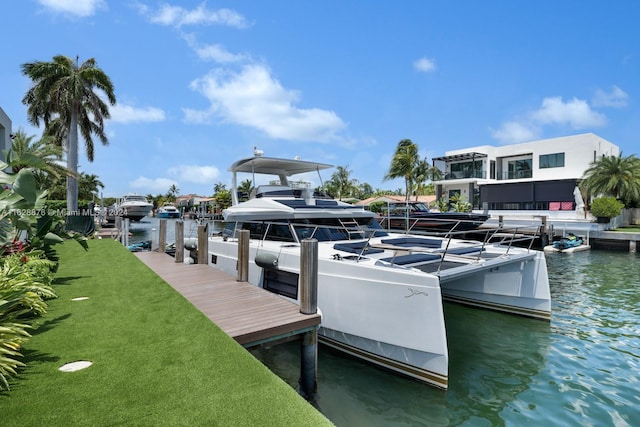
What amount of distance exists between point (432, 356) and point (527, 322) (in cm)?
397

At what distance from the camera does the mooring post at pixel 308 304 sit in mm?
5098

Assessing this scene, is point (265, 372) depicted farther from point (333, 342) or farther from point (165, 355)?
point (333, 342)

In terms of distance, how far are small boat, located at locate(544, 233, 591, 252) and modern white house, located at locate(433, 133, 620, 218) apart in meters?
8.95

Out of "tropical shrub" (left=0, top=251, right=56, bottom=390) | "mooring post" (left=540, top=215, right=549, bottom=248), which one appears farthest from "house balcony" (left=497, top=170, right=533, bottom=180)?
"tropical shrub" (left=0, top=251, right=56, bottom=390)

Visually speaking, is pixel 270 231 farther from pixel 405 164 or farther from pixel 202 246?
pixel 405 164

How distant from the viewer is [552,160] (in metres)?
33.9

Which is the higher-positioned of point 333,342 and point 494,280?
point 494,280

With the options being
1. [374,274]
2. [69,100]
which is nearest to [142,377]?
[374,274]

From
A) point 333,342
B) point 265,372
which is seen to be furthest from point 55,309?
point 333,342

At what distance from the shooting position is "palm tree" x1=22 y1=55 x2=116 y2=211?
2241cm

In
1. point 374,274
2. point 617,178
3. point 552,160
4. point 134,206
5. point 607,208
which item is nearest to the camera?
point 374,274

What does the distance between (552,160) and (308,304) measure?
3652cm

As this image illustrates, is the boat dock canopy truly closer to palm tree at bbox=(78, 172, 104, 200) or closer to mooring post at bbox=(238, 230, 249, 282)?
mooring post at bbox=(238, 230, 249, 282)

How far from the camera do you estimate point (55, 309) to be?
4.84m
